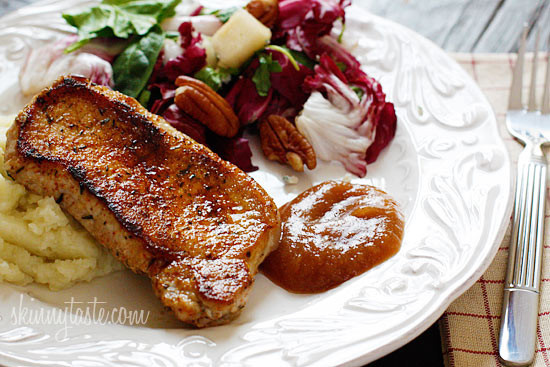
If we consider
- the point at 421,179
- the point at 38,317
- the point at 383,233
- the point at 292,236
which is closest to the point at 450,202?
the point at 421,179

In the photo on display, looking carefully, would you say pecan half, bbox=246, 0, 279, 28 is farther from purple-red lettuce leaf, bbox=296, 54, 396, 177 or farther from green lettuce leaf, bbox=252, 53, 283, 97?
purple-red lettuce leaf, bbox=296, 54, 396, 177

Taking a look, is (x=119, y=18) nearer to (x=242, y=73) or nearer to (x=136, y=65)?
(x=136, y=65)

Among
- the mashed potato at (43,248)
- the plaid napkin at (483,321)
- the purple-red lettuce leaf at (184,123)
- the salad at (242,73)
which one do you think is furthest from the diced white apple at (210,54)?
the plaid napkin at (483,321)

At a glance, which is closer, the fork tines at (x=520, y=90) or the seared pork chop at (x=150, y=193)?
the seared pork chop at (x=150, y=193)

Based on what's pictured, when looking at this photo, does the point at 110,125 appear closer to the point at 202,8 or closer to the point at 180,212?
the point at 180,212

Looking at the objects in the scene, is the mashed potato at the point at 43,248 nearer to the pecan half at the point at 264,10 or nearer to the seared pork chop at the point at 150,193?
the seared pork chop at the point at 150,193

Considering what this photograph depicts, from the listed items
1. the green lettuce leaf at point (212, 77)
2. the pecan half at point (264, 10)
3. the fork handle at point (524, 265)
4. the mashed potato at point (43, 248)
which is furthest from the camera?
the pecan half at point (264, 10)

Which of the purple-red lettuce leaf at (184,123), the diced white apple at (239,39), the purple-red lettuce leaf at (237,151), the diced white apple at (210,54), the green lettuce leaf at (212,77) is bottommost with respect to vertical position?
the purple-red lettuce leaf at (237,151)
